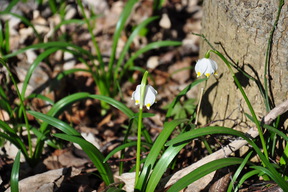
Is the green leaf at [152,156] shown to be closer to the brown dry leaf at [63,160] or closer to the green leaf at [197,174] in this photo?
the green leaf at [197,174]

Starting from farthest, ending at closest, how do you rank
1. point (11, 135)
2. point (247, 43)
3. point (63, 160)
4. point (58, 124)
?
point (63, 160)
point (11, 135)
point (58, 124)
point (247, 43)

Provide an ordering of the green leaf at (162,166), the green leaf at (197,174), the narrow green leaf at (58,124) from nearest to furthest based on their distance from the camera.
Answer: the green leaf at (197,174)
the green leaf at (162,166)
the narrow green leaf at (58,124)

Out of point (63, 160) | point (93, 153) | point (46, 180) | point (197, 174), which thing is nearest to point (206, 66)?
point (197, 174)

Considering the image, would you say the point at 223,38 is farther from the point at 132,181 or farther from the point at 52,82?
the point at 52,82

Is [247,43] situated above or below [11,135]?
above

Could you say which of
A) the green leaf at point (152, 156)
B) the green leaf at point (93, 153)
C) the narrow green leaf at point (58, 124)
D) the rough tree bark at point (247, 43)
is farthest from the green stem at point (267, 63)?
the narrow green leaf at point (58, 124)

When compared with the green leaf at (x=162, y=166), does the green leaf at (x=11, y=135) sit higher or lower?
higher

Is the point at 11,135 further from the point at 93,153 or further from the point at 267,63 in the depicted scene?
the point at 267,63

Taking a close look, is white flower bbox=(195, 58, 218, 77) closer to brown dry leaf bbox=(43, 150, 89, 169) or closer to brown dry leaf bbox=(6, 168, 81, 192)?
brown dry leaf bbox=(6, 168, 81, 192)
